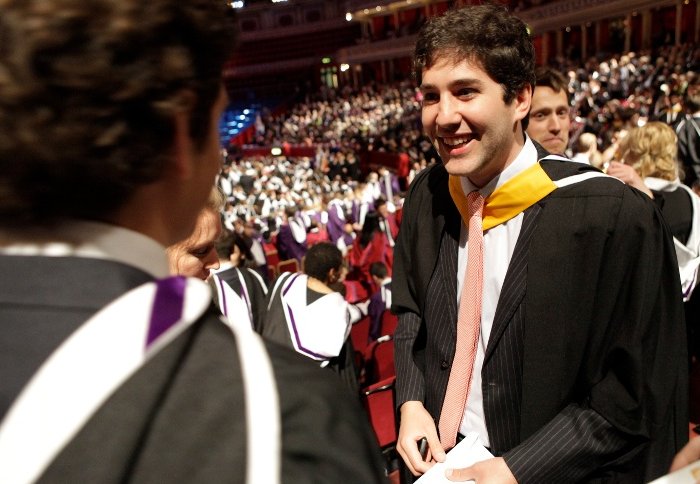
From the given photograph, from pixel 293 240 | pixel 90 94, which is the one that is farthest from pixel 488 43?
pixel 293 240

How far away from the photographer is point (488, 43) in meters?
1.49

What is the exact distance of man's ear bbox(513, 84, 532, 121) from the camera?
61.4 inches

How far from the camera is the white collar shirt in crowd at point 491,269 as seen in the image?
1551 mm

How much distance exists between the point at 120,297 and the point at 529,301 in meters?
1.11

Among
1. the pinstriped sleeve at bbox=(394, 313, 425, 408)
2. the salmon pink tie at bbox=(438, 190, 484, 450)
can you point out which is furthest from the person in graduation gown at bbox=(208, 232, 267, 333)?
the salmon pink tie at bbox=(438, 190, 484, 450)

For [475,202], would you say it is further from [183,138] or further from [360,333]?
[360,333]

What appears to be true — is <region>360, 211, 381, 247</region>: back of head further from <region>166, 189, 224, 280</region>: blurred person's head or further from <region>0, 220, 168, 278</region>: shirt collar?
<region>0, 220, 168, 278</region>: shirt collar

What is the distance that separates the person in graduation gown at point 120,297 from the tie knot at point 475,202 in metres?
1.05

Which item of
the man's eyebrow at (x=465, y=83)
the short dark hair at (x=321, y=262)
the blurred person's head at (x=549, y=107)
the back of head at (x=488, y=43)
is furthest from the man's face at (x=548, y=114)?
the short dark hair at (x=321, y=262)

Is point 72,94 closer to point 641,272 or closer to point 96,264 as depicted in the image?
point 96,264

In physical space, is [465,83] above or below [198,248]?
above

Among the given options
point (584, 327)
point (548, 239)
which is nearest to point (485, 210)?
point (548, 239)

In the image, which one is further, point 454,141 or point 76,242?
point 454,141

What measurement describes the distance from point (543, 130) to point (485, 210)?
4.12 feet
